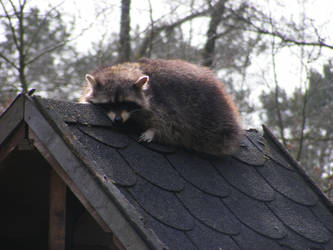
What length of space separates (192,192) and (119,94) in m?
1.53

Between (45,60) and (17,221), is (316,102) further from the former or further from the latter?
(17,221)

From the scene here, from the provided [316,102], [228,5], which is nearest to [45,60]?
[228,5]

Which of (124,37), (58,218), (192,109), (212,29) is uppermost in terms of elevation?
(212,29)

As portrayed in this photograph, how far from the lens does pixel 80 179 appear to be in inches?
79.7

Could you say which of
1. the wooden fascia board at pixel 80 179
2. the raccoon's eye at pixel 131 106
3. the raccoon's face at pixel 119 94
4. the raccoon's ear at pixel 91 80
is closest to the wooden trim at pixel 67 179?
the wooden fascia board at pixel 80 179

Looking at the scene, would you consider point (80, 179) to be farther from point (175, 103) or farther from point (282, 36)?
point (282, 36)

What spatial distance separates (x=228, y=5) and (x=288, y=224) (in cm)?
751

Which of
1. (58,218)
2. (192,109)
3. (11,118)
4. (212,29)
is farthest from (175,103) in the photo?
(212,29)

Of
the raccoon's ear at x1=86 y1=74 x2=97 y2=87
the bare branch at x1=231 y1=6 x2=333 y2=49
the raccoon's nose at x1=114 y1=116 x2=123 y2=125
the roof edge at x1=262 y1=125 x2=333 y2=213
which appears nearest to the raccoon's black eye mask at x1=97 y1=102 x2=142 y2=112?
the raccoon's ear at x1=86 y1=74 x2=97 y2=87

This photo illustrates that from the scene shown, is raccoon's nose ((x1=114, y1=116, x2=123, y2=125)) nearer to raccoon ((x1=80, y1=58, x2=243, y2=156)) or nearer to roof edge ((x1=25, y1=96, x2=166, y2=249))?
raccoon ((x1=80, y1=58, x2=243, y2=156))

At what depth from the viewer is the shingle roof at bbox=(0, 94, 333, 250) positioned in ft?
6.88

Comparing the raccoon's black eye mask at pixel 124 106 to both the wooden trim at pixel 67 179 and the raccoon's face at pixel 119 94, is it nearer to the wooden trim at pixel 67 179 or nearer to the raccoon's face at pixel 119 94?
the raccoon's face at pixel 119 94

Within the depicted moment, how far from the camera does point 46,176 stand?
2838 millimetres

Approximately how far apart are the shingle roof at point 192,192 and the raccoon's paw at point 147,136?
0.38ft
